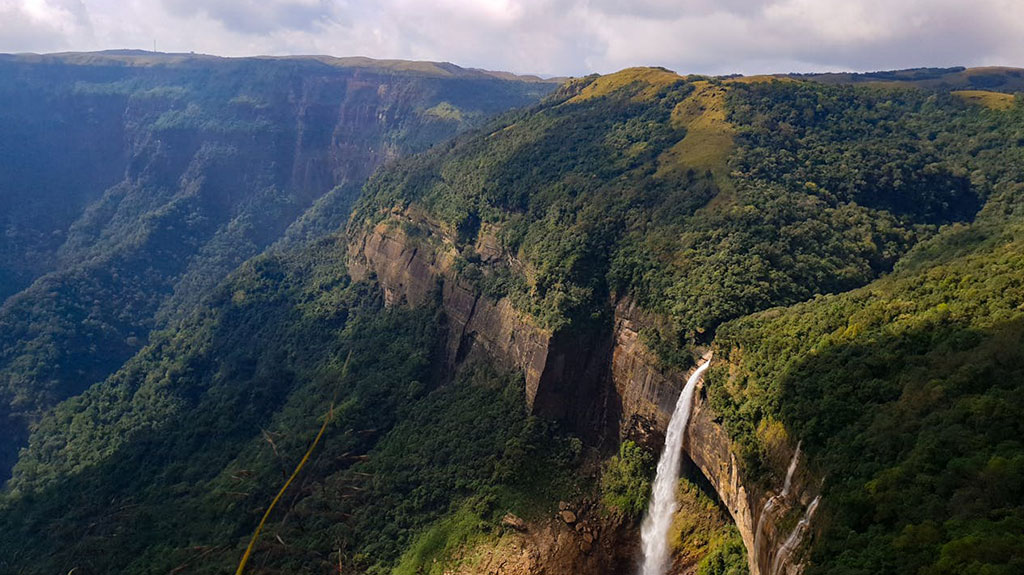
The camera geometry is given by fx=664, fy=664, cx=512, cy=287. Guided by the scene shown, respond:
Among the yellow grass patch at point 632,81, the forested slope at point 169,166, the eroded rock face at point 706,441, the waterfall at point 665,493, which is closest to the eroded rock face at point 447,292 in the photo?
the eroded rock face at point 706,441

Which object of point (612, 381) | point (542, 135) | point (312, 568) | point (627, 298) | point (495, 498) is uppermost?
point (542, 135)

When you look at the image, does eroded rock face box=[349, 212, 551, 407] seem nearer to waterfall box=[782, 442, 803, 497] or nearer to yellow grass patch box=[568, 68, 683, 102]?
waterfall box=[782, 442, 803, 497]

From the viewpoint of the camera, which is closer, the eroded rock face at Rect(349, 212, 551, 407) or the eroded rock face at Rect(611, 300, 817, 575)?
the eroded rock face at Rect(611, 300, 817, 575)

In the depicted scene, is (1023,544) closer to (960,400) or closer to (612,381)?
(960,400)

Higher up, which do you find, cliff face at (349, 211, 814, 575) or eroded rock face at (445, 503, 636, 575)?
cliff face at (349, 211, 814, 575)

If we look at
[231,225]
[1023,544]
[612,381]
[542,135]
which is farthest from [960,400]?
[231,225]

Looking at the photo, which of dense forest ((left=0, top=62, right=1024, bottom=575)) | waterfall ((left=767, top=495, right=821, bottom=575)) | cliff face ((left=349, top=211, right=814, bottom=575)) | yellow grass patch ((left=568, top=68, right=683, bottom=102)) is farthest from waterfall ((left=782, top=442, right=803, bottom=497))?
yellow grass patch ((left=568, top=68, right=683, bottom=102))
